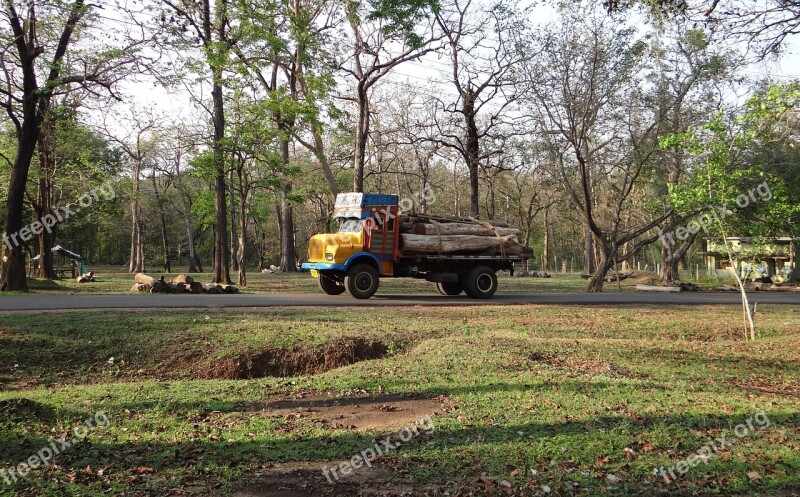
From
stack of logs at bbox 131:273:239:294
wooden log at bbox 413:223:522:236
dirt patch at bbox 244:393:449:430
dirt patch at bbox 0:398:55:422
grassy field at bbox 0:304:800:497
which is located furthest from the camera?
wooden log at bbox 413:223:522:236

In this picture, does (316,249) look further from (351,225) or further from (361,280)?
(361,280)

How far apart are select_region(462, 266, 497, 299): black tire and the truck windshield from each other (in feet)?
14.8

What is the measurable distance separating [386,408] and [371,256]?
11920mm

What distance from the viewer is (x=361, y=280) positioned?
60.8 ft

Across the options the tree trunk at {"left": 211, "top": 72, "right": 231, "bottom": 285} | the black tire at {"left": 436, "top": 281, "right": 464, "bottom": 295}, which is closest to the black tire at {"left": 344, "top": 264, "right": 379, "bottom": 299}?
the black tire at {"left": 436, "top": 281, "right": 464, "bottom": 295}

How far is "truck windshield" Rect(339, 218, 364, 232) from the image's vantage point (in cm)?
1886

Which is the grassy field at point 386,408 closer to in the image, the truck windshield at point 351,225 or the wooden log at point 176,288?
the truck windshield at point 351,225

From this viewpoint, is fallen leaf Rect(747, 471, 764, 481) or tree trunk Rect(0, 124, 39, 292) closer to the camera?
fallen leaf Rect(747, 471, 764, 481)

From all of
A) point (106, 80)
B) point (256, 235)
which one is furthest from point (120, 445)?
point (256, 235)

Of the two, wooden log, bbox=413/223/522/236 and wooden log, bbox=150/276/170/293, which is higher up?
wooden log, bbox=413/223/522/236

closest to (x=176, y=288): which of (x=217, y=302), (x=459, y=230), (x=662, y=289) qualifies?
(x=217, y=302)

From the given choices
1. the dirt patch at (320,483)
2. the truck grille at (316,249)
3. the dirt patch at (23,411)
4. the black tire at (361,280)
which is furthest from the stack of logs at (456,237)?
the dirt patch at (320,483)

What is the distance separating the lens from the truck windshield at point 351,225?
742 inches

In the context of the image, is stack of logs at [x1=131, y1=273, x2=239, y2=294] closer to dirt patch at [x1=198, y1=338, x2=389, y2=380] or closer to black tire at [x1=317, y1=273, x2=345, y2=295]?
black tire at [x1=317, y1=273, x2=345, y2=295]
